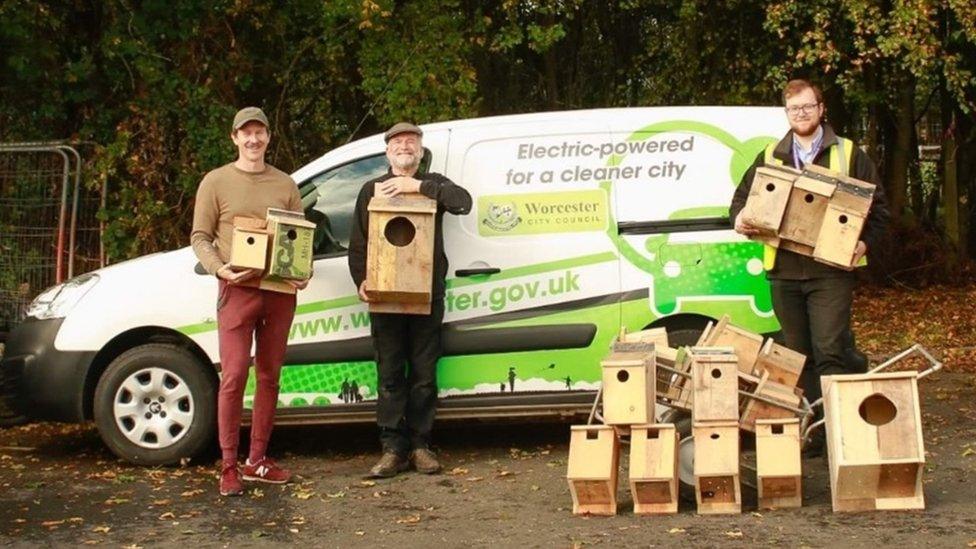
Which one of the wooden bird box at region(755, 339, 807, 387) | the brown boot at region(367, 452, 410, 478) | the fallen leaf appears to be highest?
the wooden bird box at region(755, 339, 807, 387)

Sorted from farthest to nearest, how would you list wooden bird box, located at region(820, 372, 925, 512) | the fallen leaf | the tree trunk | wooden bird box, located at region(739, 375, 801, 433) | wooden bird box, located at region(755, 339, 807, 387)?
the tree trunk, wooden bird box, located at region(755, 339, 807, 387), wooden bird box, located at region(739, 375, 801, 433), the fallen leaf, wooden bird box, located at region(820, 372, 925, 512)

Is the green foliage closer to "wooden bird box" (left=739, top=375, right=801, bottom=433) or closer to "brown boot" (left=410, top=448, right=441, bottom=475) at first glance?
"brown boot" (left=410, top=448, right=441, bottom=475)

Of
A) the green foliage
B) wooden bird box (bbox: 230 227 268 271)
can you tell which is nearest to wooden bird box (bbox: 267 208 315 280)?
wooden bird box (bbox: 230 227 268 271)

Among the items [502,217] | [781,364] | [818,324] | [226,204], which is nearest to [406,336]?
[502,217]

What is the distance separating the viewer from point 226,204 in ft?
27.2

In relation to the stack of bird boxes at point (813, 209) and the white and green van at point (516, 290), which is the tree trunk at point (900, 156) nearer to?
the white and green van at point (516, 290)

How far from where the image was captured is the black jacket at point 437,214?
27.9 feet

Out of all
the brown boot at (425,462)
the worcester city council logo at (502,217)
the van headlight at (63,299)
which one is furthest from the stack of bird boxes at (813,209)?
the van headlight at (63,299)

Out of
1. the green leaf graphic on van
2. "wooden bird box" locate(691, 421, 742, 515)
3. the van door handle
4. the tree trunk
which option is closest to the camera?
"wooden bird box" locate(691, 421, 742, 515)

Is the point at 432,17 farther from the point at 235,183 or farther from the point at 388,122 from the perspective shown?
the point at 235,183

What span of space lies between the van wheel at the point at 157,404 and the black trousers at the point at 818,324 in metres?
3.25

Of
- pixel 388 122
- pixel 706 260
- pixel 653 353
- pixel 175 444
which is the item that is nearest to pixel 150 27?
pixel 388 122

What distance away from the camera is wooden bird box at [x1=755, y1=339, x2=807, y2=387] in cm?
784

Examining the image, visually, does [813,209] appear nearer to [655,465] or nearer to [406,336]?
[655,465]
